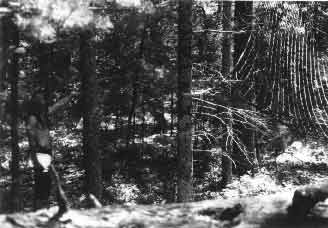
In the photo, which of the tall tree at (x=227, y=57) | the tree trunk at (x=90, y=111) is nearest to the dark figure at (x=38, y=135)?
the tree trunk at (x=90, y=111)

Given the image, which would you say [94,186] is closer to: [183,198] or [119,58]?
[183,198]

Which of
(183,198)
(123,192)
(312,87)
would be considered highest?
(312,87)

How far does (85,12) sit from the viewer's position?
602cm

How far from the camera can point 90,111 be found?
9906 mm

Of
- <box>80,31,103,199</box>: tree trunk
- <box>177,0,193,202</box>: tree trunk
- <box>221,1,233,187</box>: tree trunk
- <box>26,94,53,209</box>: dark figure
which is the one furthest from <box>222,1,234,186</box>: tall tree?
<box>26,94,53,209</box>: dark figure

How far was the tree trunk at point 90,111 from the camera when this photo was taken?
9.77 metres

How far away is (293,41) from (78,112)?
6.74 metres

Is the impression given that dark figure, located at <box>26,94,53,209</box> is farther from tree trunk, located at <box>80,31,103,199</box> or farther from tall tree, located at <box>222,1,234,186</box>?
tall tree, located at <box>222,1,234,186</box>

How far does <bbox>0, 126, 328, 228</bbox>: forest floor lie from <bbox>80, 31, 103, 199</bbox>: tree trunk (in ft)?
2.35

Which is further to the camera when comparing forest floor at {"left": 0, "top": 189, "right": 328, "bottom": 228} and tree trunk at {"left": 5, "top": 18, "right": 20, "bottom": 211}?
tree trunk at {"left": 5, "top": 18, "right": 20, "bottom": 211}

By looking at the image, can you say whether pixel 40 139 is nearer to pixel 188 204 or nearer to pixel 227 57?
pixel 188 204

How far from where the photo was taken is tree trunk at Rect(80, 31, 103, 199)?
32.0ft

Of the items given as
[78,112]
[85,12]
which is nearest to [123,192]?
[78,112]

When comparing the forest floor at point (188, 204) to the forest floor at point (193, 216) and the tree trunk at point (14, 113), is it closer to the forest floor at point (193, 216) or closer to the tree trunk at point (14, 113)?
the forest floor at point (193, 216)
